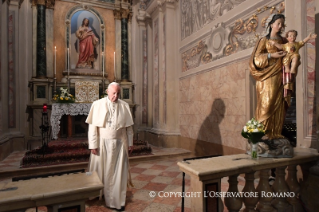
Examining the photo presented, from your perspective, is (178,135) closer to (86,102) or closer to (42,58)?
(86,102)

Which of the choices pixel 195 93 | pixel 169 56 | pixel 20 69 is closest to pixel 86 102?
pixel 20 69

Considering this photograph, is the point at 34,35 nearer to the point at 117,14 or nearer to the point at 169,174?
the point at 117,14

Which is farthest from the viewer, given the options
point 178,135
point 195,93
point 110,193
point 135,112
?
point 135,112

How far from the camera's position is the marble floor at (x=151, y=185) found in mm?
2883

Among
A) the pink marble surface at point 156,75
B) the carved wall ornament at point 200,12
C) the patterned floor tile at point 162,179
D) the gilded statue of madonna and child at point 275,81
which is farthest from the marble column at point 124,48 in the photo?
the gilded statue of madonna and child at point 275,81

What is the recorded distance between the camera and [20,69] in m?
7.10

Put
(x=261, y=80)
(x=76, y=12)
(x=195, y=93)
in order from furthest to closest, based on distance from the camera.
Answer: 1. (x=76, y=12)
2. (x=195, y=93)
3. (x=261, y=80)

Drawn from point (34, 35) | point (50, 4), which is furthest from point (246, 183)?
point (50, 4)

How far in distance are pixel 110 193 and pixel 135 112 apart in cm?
602

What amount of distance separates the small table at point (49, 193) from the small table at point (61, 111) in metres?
5.28

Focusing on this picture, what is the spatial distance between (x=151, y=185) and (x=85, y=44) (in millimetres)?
6632

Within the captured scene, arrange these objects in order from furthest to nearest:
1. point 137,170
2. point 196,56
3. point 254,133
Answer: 1. point 196,56
2. point 137,170
3. point 254,133

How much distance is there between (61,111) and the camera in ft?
21.7

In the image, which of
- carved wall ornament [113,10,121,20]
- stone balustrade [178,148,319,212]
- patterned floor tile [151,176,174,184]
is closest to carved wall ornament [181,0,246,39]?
carved wall ornament [113,10,121,20]
